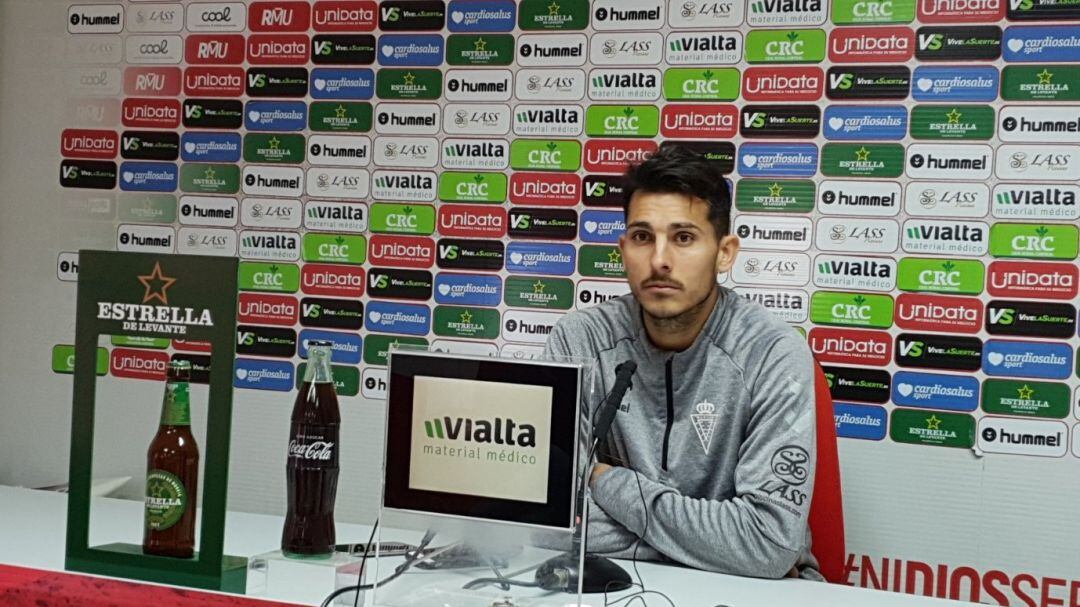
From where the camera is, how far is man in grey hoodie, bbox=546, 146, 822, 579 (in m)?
1.84

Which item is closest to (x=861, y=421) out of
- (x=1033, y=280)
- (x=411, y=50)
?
(x=1033, y=280)

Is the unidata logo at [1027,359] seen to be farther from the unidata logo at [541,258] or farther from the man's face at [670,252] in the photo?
the unidata logo at [541,258]

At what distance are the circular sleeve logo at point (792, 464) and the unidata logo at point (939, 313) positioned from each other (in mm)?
965

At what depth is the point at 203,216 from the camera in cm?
338

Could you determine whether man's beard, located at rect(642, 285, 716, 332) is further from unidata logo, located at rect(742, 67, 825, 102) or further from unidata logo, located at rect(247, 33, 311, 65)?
unidata logo, located at rect(247, 33, 311, 65)

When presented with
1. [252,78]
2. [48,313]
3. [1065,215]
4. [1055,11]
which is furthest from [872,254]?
[48,313]

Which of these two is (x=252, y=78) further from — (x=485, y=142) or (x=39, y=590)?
(x=39, y=590)

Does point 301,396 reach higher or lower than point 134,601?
higher

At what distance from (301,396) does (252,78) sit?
213 centimetres

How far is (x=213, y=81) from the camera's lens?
3.39 metres

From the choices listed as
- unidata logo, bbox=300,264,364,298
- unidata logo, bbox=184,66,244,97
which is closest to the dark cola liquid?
unidata logo, bbox=300,264,364,298

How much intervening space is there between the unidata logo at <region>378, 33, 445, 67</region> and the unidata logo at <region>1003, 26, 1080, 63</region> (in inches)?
62.6

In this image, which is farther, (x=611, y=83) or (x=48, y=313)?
(x=48, y=313)

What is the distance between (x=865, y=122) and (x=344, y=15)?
161cm
